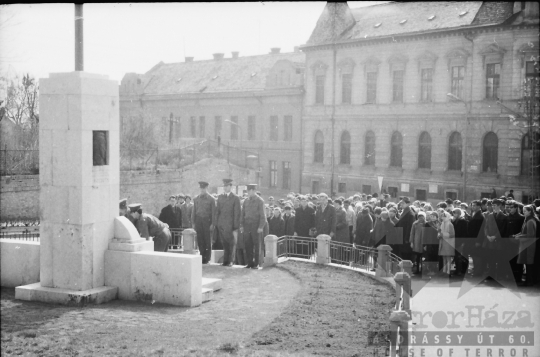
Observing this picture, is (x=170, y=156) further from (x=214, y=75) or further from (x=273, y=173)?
(x=214, y=75)

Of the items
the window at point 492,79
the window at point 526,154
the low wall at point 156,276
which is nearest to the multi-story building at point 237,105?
the window at point 492,79

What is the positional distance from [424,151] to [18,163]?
76.0ft

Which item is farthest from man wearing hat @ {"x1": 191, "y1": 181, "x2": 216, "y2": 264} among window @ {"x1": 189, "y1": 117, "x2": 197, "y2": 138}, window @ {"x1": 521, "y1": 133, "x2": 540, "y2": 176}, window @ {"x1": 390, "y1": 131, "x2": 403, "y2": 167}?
window @ {"x1": 189, "y1": 117, "x2": 197, "y2": 138}

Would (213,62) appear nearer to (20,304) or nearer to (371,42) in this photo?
(371,42)

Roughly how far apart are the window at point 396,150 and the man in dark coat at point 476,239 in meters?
24.4

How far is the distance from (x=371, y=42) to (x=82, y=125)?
31.3 meters

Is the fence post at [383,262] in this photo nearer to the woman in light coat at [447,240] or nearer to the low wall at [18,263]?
the woman in light coat at [447,240]

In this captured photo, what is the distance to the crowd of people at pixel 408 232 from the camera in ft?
49.4

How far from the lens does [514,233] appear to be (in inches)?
603

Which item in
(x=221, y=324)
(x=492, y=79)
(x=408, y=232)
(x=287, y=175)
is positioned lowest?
(x=221, y=324)

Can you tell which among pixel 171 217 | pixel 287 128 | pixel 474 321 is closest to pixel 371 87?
pixel 287 128

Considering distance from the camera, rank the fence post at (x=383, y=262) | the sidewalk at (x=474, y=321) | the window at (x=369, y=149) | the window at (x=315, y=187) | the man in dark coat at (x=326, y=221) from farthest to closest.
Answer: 1. the window at (x=315, y=187)
2. the window at (x=369, y=149)
3. the man in dark coat at (x=326, y=221)
4. the fence post at (x=383, y=262)
5. the sidewalk at (x=474, y=321)

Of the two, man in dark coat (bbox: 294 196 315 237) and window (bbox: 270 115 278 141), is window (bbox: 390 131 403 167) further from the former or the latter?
man in dark coat (bbox: 294 196 315 237)

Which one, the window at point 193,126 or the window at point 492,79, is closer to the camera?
the window at point 492,79
